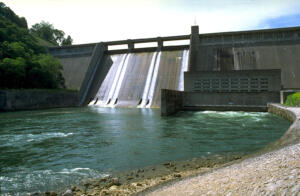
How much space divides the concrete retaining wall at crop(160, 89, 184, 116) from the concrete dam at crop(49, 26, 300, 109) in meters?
0.36

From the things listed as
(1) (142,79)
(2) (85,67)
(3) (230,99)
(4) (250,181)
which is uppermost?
(2) (85,67)

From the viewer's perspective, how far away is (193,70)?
24781mm

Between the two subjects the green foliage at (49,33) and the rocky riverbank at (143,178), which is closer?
the rocky riverbank at (143,178)

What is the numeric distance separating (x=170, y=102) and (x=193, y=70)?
1043cm

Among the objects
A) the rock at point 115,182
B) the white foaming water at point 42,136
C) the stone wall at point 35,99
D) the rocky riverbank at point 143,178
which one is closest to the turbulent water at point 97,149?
the white foaming water at point 42,136

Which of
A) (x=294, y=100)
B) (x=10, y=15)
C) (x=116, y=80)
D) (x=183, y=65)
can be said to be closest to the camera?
(x=294, y=100)

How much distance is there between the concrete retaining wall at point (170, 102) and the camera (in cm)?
1443

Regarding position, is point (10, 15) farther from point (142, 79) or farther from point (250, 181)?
point (250, 181)

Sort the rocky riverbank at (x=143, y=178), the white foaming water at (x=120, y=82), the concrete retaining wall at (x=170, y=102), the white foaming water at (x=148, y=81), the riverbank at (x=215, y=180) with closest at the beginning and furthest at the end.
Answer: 1. the riverbank at (x=215, y=180)
2. the rocky riverbank at (x=143, y=178)
3. the concrete retaining wall at (x=170, y=102)
4. the white foaming water at (x=148, y=81)
5. the white foaming water at (x=120, y=82)

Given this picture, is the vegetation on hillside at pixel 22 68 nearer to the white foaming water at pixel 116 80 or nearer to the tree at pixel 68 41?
the white foaming water at pixel 116 80

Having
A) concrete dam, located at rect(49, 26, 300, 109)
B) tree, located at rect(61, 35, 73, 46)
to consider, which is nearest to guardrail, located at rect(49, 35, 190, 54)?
concrete dam, located at rect(49, 26, 300, 109)

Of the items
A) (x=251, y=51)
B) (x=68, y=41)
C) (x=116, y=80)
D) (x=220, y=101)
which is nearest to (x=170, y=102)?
(x=220, y=101)

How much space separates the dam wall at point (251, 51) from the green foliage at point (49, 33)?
45965mm

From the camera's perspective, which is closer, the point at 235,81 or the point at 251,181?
the point at 251,181
